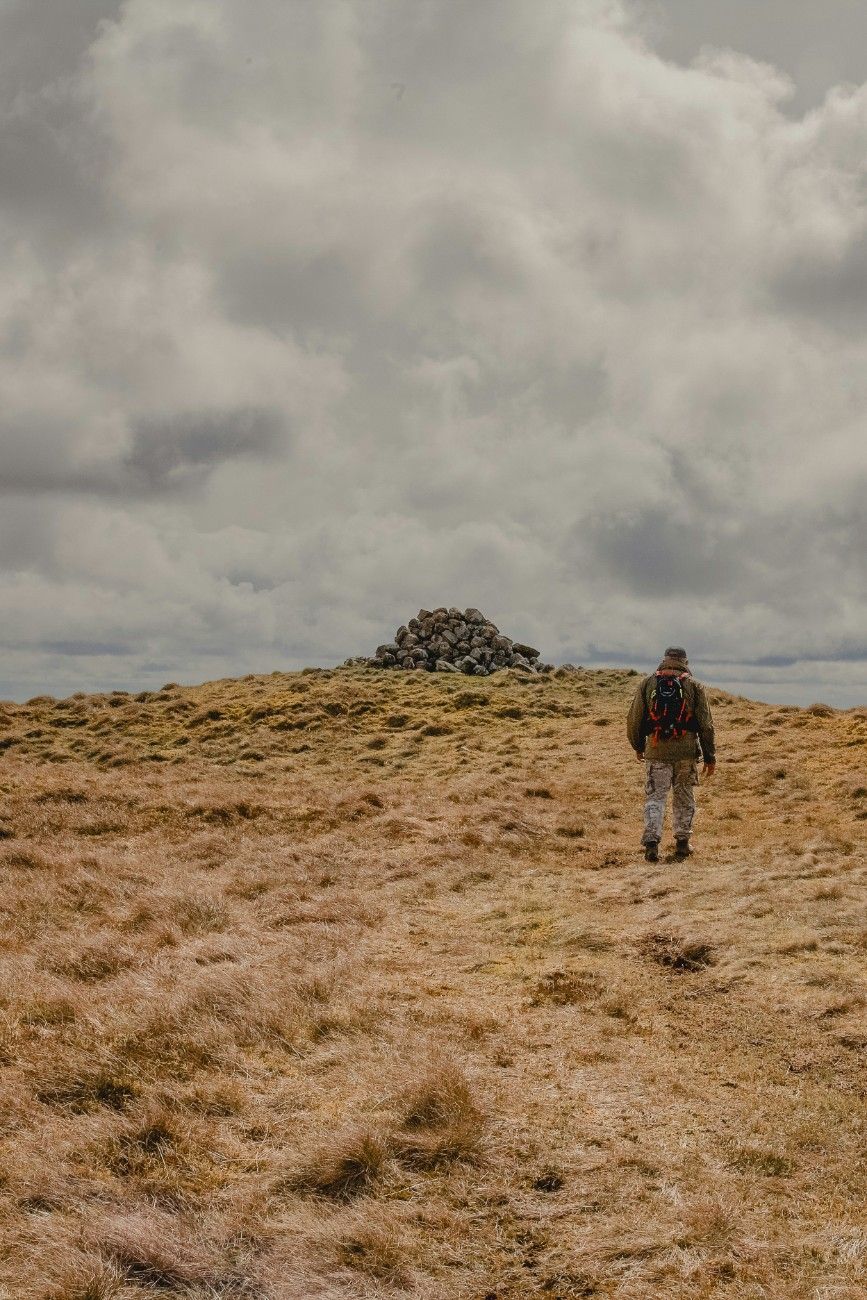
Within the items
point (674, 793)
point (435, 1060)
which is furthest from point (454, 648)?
point (435, 1060)

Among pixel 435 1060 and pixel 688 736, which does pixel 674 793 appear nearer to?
pixel 688 736

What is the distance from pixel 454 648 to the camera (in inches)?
1612

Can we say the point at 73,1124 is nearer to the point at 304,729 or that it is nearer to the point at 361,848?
the point at 361,848

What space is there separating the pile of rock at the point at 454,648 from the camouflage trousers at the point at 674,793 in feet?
76.4

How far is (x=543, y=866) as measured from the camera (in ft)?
47.5

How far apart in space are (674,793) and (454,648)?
86.1 ft

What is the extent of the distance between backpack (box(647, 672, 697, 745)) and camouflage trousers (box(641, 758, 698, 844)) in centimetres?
48

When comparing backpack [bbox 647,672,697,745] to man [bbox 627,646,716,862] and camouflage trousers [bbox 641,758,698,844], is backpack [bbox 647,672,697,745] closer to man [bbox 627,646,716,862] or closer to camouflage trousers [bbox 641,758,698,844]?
man [bbox 627,646,716,862]

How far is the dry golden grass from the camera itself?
4.54m

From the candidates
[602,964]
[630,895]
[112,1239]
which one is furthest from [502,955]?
[112,1239]

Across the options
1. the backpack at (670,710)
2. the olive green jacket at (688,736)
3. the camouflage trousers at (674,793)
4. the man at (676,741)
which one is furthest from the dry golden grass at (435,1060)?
the backpack at (670,710)

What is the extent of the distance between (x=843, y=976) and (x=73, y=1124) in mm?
6583

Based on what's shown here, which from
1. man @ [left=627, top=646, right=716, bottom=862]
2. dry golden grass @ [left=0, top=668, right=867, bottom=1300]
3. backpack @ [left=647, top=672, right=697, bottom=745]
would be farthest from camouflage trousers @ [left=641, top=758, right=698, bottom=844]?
dry golden grass @ [left=0, top=668, right=867, bottom=1300]

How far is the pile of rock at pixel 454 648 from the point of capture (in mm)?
39469
